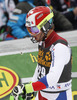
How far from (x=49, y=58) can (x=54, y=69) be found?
0.53ft

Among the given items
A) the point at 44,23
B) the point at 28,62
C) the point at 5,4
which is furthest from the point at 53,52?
the point at 5,4

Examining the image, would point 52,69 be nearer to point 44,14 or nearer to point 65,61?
point 65,61

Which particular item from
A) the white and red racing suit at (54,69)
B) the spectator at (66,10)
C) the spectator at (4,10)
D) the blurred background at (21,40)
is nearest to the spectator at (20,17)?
the blurred background at (21,40)

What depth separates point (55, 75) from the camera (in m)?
1.40

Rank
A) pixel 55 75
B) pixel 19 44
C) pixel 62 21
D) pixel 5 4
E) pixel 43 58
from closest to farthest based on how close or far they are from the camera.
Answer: pixel 55 75, pixel 43 58, pixel 19 44, pixel 62 21, pixel 5 4

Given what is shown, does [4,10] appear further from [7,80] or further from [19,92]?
[19,92]

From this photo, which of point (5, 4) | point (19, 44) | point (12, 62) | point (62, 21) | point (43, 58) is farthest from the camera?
point (5, 4)

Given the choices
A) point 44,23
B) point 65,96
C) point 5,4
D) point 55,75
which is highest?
point 5,4

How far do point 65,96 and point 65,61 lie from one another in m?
0.31

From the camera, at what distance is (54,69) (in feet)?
4.61

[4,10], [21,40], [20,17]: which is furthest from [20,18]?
[4,10]

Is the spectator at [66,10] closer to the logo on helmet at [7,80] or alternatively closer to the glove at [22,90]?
the logo on helmet at [7,80]

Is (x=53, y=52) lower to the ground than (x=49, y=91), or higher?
higher

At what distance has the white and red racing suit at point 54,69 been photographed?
1.42 meters
